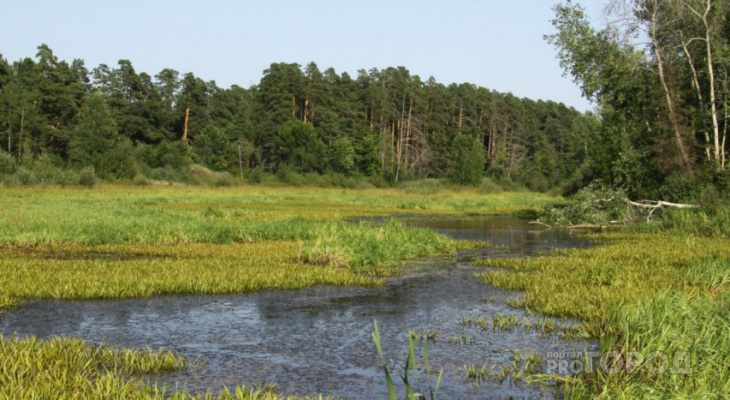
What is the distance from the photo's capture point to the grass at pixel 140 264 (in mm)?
7848

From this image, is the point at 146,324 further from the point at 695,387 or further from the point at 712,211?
the point at 712,211

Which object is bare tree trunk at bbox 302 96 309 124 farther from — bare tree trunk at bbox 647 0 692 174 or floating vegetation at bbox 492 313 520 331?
floating vegetation at bbox 492 313 520 331

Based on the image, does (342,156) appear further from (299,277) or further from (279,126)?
(299,277)

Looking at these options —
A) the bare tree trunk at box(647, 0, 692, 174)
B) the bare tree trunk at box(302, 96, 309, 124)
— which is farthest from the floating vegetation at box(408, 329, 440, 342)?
the bare tree trunk at box(302, 96, 309, 124)

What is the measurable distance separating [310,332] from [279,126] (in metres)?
84.7

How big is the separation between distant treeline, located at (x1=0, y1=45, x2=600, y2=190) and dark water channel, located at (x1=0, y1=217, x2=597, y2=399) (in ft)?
187

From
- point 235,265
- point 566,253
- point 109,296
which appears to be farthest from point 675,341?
point 566,253

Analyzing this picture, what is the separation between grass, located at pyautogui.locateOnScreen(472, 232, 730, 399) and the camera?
7480mm

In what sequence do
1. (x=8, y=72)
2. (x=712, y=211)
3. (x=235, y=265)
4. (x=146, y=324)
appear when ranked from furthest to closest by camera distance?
(x=8, y=72) → (x=712, y=211) → (x=235, y=265) → (x=146, y=324)

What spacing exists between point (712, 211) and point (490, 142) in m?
93.6

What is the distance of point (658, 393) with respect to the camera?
7035mm

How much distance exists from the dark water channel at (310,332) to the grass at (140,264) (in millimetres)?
667

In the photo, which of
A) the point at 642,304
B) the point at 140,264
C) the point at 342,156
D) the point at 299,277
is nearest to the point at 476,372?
the point at 642,304

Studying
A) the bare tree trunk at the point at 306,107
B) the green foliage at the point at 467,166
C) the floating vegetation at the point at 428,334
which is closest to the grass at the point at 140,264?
the floating vegetation at the point at 428,334
